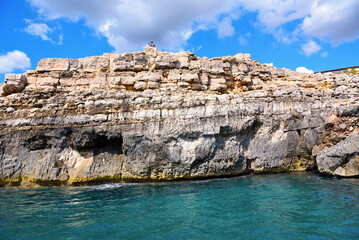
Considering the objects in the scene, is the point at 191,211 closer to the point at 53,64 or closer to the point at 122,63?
the point at 122,63

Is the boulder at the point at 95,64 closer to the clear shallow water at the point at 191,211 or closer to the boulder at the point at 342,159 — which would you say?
the clear shallow water at the point at 191,211

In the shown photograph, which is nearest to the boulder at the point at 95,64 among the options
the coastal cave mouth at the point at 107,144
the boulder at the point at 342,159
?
the coastal cave mouth at the point at 107,144

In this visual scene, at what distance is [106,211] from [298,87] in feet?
58.2

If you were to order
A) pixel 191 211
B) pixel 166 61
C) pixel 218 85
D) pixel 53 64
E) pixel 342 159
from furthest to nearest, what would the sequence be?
pixel 218 85, pixel 166 61, pixel 53 64, pixel 342 159, pixel 191 211

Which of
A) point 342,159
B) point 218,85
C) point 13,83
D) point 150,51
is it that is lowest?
point 342,159

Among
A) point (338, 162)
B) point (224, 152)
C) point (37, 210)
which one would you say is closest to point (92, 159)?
point (37, 210)

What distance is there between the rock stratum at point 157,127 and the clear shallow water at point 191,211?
1760 millimetres

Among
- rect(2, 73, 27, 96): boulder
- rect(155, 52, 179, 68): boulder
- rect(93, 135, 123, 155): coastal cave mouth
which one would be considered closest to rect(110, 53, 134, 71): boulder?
rect(155, 52, 179, 68): boulder

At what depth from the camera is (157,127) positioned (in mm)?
16359

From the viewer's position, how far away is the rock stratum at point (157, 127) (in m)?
16.0

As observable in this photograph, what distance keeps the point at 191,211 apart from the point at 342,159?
36.2ft

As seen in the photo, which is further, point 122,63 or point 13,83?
point 122,63

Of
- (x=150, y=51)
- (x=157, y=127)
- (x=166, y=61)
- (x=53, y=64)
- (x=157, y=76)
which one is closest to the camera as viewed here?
(x=157, y=127)

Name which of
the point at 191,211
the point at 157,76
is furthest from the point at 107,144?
the point at 191,211
